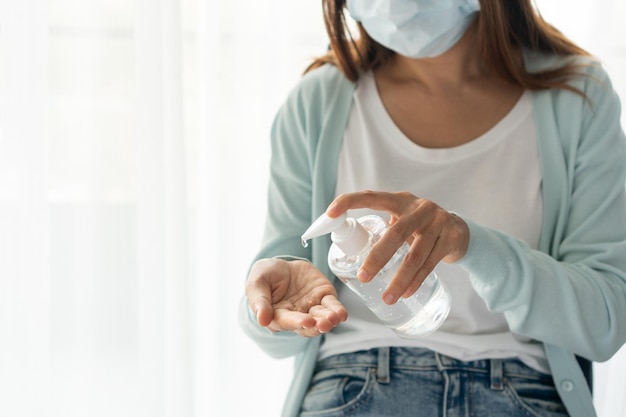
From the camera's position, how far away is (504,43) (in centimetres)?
130

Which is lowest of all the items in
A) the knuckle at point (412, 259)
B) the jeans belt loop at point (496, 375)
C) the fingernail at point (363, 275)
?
the jeans belt loop at point (496, 375)

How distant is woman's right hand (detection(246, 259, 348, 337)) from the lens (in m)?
0.95

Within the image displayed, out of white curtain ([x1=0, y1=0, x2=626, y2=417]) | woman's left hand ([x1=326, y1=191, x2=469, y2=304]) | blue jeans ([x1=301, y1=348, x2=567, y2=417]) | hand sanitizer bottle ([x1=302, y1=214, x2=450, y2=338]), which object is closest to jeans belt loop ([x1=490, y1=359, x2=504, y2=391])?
blue jeans ([x1=301, y1=348, x2=567, y2=417])

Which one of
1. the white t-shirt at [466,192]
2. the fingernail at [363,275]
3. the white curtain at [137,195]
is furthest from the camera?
the white curtain at [137,195]

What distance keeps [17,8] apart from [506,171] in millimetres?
798

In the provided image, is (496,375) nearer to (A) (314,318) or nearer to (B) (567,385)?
(B) (567,385)

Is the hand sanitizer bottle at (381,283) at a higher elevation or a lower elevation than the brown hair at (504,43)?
lower

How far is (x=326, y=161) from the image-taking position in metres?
1.32

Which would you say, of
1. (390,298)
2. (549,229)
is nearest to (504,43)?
(549,229)

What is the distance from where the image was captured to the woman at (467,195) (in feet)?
3.81

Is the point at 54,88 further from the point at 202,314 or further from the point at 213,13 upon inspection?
the point at 202,314

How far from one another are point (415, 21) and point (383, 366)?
0.49 meters

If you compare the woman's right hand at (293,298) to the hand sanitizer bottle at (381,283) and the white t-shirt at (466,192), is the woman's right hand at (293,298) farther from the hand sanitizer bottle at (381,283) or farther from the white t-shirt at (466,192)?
the white t-shirt at (466,192)

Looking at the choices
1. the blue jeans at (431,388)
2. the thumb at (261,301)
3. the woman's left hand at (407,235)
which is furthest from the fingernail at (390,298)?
the blue jeans at (431,388)
